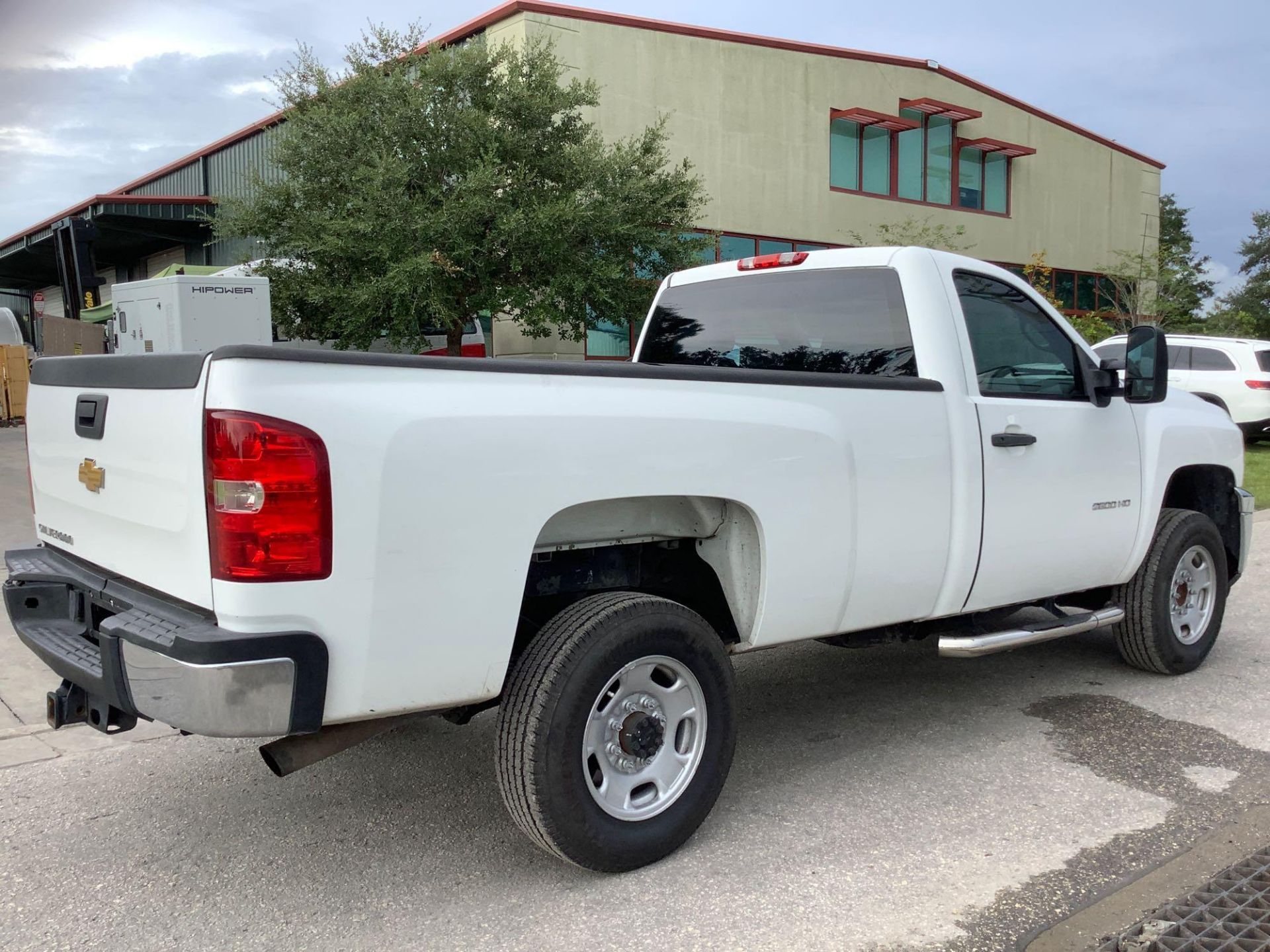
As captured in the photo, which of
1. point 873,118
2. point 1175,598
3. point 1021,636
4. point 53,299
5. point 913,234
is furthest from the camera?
point 53,299

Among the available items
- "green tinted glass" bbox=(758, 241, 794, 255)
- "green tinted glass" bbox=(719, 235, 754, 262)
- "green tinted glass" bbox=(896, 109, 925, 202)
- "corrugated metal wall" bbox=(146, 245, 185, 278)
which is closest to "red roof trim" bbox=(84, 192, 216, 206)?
"corrugated metal wall" bbox=(146, 245, 185, 278)

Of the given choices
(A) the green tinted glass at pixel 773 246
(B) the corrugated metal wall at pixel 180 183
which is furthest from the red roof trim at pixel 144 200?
(A) the green tinted glass at pixel 773 246

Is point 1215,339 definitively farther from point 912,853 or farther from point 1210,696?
point 912,853

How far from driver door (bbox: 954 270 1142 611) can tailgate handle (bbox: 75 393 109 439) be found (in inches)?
118

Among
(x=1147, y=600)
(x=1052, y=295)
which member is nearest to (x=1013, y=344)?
(x=1147, y=600)

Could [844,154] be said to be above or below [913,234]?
above

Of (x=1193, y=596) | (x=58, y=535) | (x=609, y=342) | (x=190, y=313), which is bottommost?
(x=1193, y=596)

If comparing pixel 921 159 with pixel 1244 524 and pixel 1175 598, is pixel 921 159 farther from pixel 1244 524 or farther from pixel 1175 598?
pixel 1175 598

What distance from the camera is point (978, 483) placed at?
410cm

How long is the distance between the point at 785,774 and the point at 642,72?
56.3ft

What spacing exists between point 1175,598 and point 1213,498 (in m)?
0.64

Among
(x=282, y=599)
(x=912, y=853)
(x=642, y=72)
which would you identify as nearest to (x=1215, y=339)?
(x=642, y=72)

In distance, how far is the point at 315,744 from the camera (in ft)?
9.83

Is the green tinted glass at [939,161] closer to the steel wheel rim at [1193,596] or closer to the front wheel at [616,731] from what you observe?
the steel wheel rim at [1193,596]
